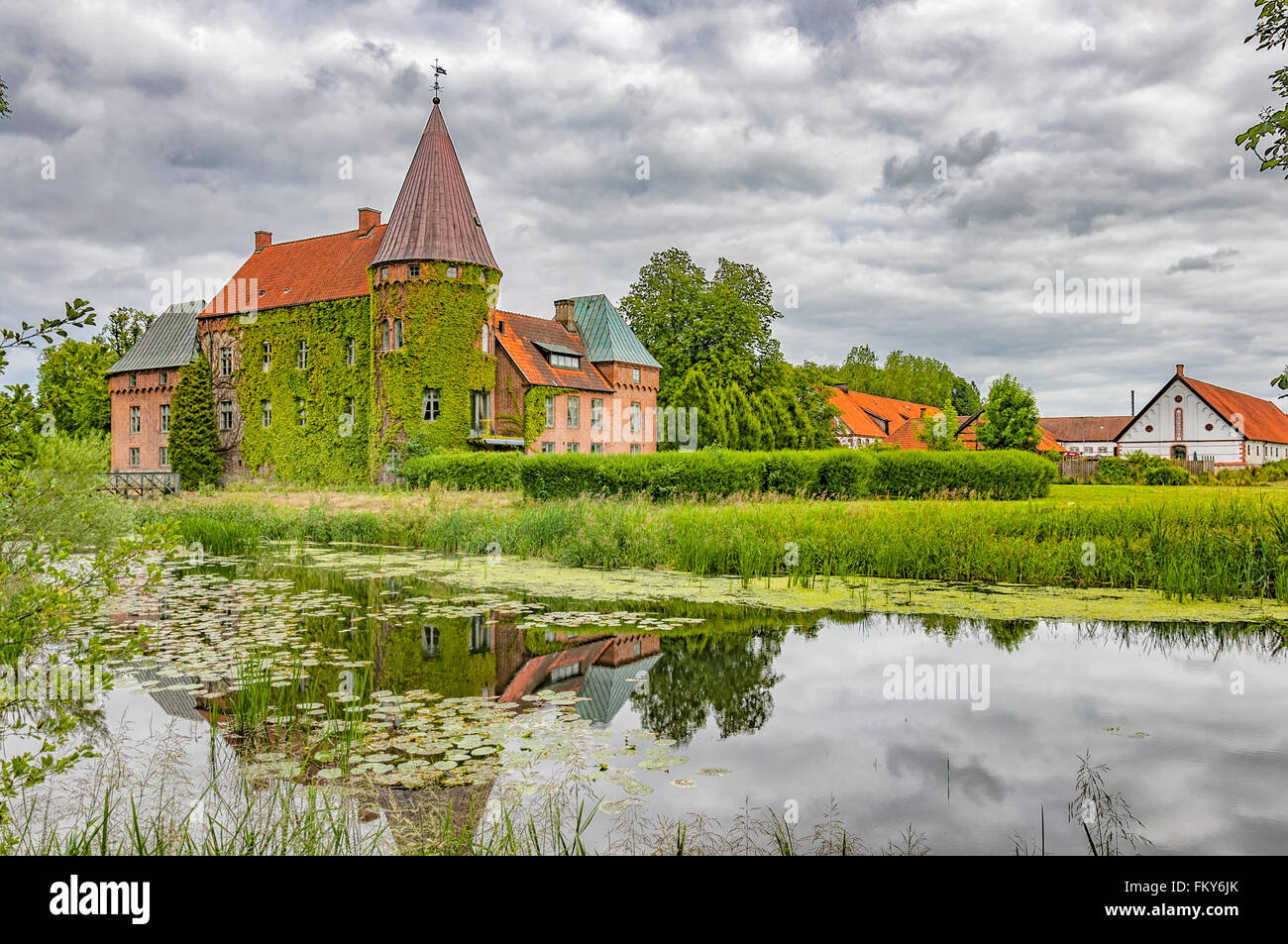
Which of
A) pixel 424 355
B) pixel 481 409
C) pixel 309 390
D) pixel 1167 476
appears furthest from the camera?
pixel 309 390

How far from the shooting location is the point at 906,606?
10039mm

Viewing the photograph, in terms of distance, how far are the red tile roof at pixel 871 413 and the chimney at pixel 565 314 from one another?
2922 cm

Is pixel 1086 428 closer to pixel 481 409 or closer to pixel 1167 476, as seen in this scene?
pixel 1167 476

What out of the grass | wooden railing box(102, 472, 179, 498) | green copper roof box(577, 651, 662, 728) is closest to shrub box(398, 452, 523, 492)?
wooden railing box(102, 472, 179, 498)

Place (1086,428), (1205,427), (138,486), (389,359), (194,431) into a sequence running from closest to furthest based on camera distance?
(138,486) → (389,359) → (194,431) → (1205,427) → (1086,428)

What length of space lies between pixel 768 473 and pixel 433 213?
21.2 metres

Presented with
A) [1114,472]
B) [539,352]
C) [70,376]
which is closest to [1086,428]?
[1114,472]

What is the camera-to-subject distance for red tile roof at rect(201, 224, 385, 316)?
4047cm

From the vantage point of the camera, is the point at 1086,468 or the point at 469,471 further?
the point at 1086,468

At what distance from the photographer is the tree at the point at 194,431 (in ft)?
134

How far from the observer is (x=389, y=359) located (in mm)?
37188
